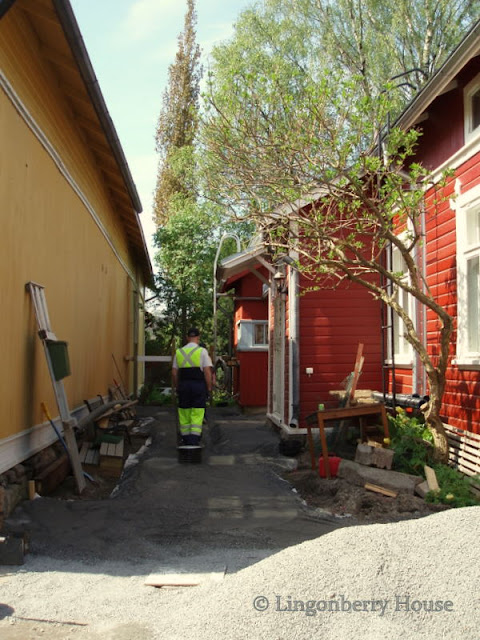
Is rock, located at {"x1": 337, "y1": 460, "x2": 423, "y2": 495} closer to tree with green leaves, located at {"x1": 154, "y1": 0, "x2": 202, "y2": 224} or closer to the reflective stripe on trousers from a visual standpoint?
the reflective stripe on trousers

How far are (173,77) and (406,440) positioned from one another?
33.4 m

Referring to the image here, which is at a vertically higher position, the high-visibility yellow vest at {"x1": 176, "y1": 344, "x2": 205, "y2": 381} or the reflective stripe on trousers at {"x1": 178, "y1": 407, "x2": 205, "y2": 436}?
the high-visibility yellow vest at {"x1": 176, "y1": 344, "x2": 205, "y2": 381}

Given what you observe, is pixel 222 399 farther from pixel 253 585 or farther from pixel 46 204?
pixel 253 585

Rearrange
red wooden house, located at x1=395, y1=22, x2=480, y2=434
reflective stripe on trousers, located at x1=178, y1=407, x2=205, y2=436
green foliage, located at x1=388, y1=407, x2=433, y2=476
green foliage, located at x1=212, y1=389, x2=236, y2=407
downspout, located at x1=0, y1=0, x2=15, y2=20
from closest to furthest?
downspout, located at x1=0, y1=0, x2=15, y2=20, red wooden house, located at x1=395, y1=22, x2=480, y2=434, green foliage, located at x1=388, y1=407, x2=433, y2=476, reflective stripe on trousers, located at x1=178, y1=407, x2=205, y2=436, green foliage, located at x1=212, y1=389, x2=236, y2=407

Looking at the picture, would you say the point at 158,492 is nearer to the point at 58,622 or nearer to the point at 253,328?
the point at 58,622

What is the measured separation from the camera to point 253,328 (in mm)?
18438

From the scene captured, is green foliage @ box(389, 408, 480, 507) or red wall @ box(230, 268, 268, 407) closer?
green foliage @ box(389, 408, 480, 507)

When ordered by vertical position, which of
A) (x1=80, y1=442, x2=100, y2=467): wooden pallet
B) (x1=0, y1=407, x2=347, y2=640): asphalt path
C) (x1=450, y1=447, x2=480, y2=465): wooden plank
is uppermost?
(x1=450, y1=447, x2=480, y2=465): wooden plank

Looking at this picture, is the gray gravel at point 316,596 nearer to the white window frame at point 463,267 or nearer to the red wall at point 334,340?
the white window frame at point 463,267

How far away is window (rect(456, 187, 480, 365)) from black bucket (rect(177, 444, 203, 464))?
145 inches

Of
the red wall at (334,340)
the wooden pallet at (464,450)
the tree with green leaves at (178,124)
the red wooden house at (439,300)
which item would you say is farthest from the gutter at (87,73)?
the tree with green leaves at (178,124)

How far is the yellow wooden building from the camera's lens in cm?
611

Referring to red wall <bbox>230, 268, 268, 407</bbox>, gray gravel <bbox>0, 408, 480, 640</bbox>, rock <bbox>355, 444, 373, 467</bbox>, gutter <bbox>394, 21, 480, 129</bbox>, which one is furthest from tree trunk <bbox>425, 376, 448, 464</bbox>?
red wall <bbox>230, 268, 268, 407</bbox>

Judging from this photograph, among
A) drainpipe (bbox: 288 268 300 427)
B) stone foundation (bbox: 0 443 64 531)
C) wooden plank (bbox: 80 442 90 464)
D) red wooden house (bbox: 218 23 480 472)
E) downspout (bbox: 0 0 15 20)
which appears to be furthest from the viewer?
drainpipe (bbox: 288 268 300 427)
